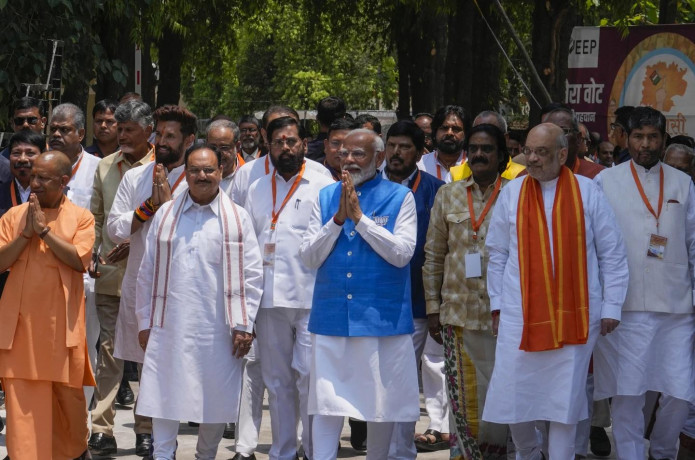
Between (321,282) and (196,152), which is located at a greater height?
(196,152)

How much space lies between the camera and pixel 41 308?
324 inches

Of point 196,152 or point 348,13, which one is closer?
point 196,152

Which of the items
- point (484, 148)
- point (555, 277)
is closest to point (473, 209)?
point (484, 148)

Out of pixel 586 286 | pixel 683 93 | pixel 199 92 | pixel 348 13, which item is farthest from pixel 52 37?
pixel 199 92

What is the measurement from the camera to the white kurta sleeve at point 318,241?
25.7ft

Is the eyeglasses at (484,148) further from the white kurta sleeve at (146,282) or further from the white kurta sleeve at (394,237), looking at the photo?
the white kurta sleeve at (146,282)

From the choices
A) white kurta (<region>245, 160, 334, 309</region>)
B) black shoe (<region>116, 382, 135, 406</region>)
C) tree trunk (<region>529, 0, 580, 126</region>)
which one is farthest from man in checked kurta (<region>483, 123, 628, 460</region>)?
tree trunk (<region>529, 0, 580, 126</region>)

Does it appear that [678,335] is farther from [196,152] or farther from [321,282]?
[196,152]

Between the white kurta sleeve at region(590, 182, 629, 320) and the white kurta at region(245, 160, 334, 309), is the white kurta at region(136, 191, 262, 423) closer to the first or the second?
the white kurta at region(245, 160, 334, 309)

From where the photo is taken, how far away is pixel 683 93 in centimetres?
1516

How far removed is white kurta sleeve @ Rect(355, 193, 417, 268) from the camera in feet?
25.5

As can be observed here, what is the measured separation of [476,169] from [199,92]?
5627 cm

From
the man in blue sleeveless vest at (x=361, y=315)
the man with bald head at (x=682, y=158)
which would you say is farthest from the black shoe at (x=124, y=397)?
the man with bald head at (x=682, y=158)

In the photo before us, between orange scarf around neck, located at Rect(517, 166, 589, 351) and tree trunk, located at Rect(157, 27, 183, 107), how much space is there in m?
17.0
